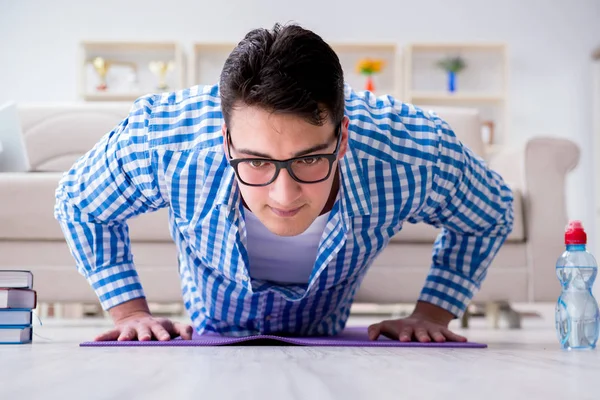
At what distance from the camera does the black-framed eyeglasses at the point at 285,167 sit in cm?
128

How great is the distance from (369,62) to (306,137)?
199 inches

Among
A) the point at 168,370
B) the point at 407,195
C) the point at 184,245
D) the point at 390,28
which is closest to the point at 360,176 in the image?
the point at 407,195

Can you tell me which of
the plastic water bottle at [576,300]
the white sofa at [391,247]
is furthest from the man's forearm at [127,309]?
the white sofa at [391,247]

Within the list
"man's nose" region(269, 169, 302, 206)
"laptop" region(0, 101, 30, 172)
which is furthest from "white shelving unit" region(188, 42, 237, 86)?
"man's nose" region(269, 169, 302, 206)

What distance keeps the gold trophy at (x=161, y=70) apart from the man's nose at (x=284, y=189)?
5198 millimetres

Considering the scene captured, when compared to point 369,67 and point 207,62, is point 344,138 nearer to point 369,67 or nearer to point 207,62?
point 369,67

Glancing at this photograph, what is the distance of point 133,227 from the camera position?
271 centimetres

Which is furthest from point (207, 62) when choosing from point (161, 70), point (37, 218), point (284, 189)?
point (284, 189)

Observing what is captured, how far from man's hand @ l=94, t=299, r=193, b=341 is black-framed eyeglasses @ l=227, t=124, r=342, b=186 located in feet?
1.32

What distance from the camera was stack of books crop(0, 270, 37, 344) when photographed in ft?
5.14

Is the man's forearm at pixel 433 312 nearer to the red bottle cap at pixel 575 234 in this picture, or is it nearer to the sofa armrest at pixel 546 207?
the red bottle cap at pixel 575 234

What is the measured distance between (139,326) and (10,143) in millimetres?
1771

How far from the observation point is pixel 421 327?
164 centimetres

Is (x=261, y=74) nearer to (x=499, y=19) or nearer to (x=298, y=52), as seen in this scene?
(x=298, y=52)
